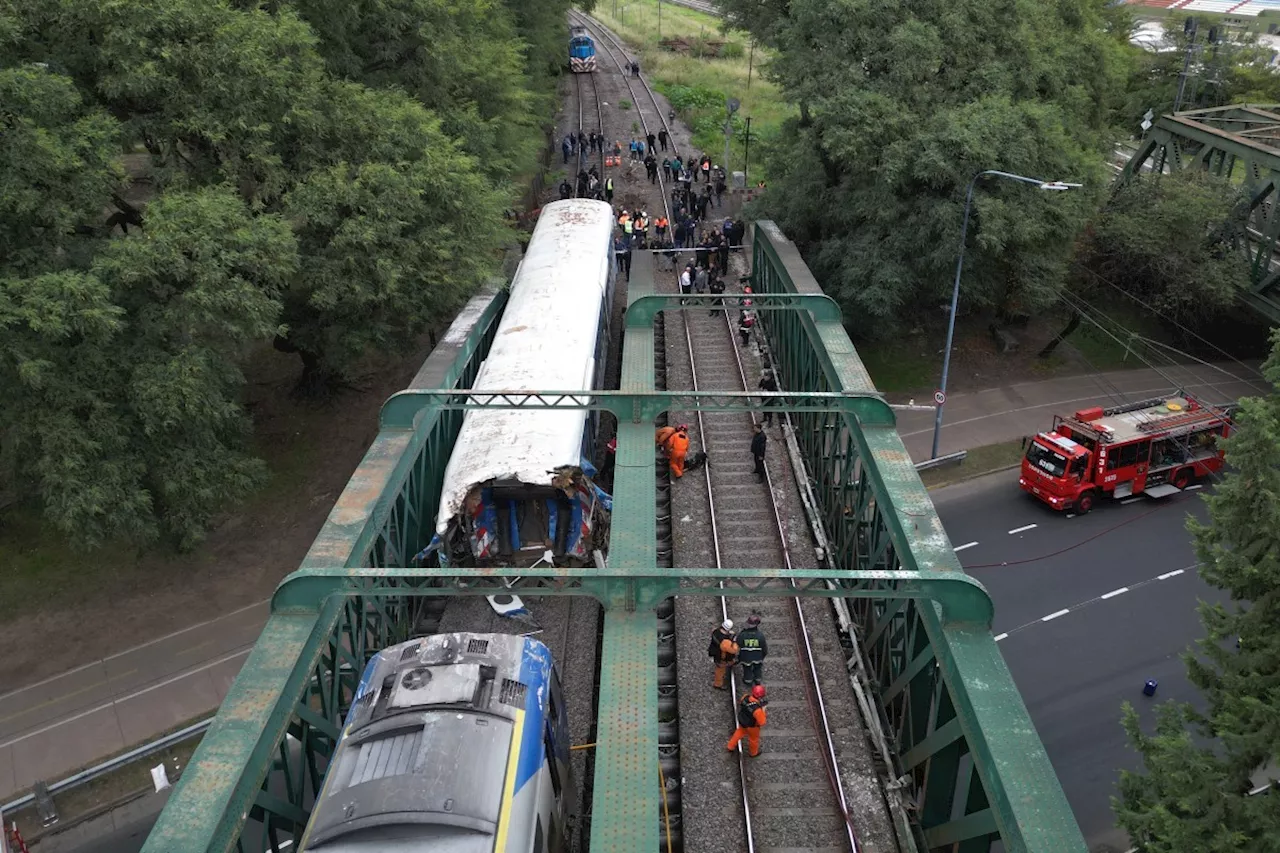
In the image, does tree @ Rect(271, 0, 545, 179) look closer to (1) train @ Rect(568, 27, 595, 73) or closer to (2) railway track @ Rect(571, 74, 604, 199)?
(2) railway track @ Rect(571, 74, 604, 199)

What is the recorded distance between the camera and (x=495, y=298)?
23.2 m

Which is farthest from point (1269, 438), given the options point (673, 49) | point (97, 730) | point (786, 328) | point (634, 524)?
point (673, 49)

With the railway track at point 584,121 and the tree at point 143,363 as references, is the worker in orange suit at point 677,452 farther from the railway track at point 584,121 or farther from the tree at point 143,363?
the railway track at point 584,121

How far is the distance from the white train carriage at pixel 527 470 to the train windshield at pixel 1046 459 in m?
13.5

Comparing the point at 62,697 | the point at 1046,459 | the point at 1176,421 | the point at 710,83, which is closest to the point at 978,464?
the point at 1046,459

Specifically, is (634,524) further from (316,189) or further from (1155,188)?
(1155,188)

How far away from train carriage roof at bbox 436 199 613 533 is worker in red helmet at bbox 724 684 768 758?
5.11m

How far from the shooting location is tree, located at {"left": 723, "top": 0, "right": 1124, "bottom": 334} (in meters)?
26.9

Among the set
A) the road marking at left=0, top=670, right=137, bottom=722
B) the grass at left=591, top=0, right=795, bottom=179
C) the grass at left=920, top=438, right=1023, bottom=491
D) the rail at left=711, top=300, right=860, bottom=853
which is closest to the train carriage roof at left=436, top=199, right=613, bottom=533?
the rail at left=711, top=300, right=860, bottom=853

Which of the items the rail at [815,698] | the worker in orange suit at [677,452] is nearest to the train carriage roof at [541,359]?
the worker in orange suit at [677,452]

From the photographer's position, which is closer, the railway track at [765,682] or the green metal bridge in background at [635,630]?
the green metal bridge in background at [635,630]

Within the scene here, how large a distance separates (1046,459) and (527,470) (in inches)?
663

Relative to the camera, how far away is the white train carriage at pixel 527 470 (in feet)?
49.7

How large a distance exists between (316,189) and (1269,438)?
1971 centimetres
